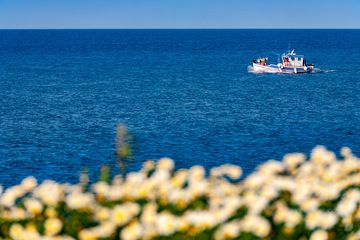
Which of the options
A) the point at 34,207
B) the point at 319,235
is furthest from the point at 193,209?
the point at 34,207

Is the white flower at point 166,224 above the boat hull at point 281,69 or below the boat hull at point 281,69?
above

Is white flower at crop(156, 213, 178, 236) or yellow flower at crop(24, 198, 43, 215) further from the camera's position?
yellow flower at crop(24, 198, 43, 215)

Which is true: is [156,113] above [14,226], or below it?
below

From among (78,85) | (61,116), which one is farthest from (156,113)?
(78,85)

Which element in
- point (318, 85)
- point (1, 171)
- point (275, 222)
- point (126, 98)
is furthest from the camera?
point (318, 85)

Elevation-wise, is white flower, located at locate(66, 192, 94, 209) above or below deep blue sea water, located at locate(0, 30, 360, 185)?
above

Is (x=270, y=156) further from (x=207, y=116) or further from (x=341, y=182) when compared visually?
(x=341, y=182)

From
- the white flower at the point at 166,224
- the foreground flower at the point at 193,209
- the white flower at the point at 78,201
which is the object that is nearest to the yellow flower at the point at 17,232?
the foreground flower at the point at 193,209

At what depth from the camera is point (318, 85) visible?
8419 centimetres

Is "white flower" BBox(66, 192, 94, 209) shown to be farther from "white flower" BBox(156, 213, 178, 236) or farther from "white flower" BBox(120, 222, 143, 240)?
"white flower" BBox(156, 213, 178, 236)

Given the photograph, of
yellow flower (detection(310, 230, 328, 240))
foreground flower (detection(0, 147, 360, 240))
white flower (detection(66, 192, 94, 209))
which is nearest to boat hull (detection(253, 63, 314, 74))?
foreground flower (detection(0, 147, 360, 240))

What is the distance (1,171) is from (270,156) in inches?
691

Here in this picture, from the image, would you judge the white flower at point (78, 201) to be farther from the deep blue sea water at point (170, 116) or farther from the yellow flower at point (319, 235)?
the deep blue sea water at point (170, 116)

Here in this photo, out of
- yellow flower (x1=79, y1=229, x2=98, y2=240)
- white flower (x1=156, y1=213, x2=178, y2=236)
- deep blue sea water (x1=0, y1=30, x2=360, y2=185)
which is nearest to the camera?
white flower (x1=156, y1=213, x2=178, y2=236)
